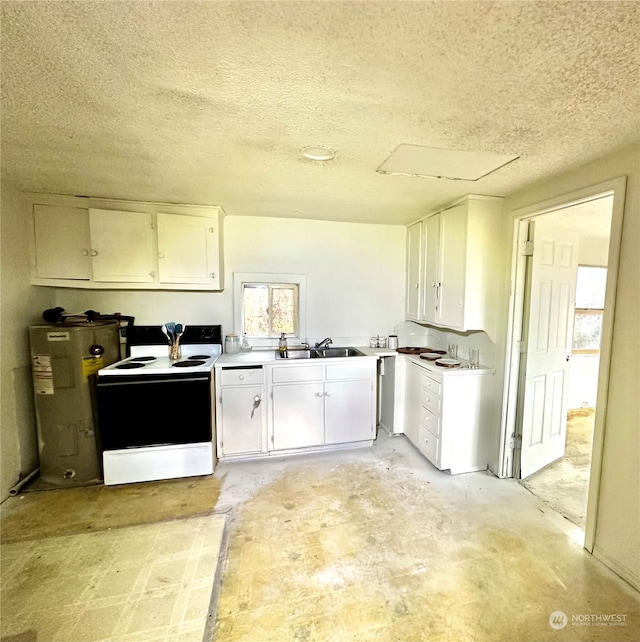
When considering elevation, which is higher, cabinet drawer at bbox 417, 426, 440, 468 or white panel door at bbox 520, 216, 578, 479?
white panel door at bbox 520, 216, 578, 479

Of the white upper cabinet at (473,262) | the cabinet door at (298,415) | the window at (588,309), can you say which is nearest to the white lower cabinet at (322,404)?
the cabinet door at (298,415)

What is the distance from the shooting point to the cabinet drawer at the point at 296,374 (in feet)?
9.08

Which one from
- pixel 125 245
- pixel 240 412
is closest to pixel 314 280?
pixel 240 412

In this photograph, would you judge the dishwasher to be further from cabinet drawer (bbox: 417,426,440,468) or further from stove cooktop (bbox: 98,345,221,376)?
stove cooktop (bbox: 98,345,221,376)

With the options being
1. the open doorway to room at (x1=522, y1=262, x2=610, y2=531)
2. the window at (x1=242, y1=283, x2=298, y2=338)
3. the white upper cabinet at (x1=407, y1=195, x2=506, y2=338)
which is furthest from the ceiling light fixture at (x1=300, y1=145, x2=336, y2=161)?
the open doorway to room at (x1=522, y1=262, x2=610, y2=531)

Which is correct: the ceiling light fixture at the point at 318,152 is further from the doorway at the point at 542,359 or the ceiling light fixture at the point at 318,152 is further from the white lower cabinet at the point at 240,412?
the white lower cabinet at the point at 240,412

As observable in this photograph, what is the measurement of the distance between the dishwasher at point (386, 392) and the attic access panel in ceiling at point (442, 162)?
5.76 ft

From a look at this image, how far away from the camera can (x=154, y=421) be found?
2.43m

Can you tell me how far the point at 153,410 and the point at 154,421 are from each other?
9cm

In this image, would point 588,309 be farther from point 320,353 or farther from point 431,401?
point 320,353

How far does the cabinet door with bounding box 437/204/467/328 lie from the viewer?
2521 mm

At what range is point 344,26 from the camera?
0.90m

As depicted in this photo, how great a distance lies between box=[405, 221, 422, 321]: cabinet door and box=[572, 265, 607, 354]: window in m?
2.28

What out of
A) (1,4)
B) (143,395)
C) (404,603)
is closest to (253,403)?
(143,395)
